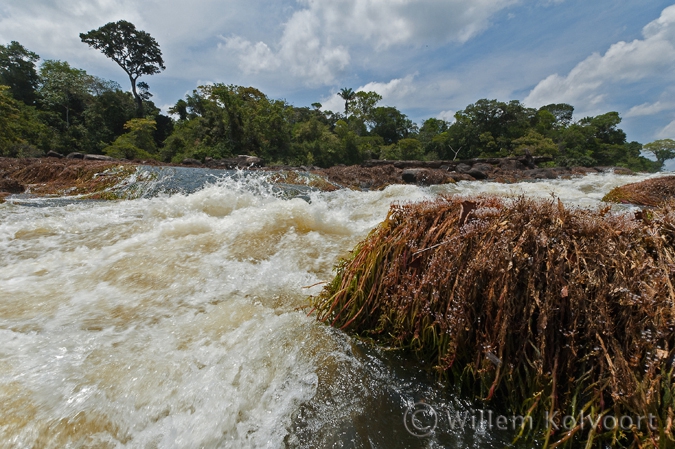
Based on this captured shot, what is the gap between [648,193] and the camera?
716cm

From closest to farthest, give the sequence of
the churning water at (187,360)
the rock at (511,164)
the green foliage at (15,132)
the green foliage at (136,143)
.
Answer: the churning water at (187,360) → the green foliage at (15,132) → the rock at (511,164) → the green foliage at (136,143)

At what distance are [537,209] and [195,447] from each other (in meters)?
2.26

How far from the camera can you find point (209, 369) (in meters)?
1.88

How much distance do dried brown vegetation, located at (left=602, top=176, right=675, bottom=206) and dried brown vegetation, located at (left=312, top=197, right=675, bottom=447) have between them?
7.87 m

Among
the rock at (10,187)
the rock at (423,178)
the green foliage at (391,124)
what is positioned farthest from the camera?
the green foliage at (391,124)

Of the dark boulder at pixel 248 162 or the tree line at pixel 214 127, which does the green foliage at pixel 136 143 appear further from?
the dark boulder at pixel 248 162

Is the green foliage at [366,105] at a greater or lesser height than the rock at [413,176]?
greater

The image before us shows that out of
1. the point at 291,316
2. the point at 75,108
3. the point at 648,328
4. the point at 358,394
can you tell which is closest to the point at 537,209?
the point at 648,328

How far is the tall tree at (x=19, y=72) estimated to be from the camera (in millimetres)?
31578

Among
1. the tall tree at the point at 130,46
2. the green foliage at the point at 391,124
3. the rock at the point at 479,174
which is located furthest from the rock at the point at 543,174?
the tall tree at the point at 130,46

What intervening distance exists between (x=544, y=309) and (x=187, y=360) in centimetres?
218

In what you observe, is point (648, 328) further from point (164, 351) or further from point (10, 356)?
point (10, 356)

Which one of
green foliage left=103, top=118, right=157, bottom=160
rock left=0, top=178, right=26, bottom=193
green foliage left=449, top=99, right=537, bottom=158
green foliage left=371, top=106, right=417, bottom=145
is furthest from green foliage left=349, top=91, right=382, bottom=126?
rock left=0, top=178, right=26, bottom=193

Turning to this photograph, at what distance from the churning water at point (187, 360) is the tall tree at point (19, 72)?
4460 cm
